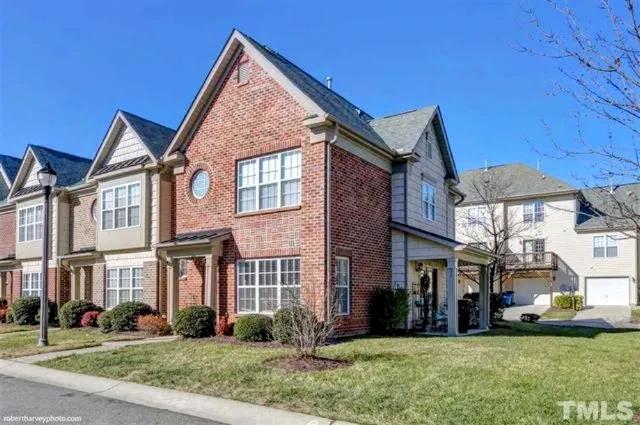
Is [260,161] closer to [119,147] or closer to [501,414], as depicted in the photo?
[119,147]

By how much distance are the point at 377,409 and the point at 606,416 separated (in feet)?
9.64

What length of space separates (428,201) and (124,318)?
11.9 meters

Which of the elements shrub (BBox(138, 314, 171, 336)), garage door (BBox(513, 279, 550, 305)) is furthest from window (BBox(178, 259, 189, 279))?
garage door (BBox(513, 279, 550, 305))

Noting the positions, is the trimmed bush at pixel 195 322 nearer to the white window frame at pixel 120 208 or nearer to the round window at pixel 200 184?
the round window at pixel 200 184

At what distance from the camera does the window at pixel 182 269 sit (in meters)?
18.4

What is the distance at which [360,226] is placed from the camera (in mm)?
16375

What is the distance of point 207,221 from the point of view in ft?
58.3

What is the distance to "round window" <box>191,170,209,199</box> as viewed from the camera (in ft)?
59.3

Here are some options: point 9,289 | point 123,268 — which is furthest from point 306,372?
point 9,289

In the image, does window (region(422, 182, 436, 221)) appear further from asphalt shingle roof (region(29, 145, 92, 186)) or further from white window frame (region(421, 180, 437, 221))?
asphalt shingle roof (region(29, 145, 92, 186))

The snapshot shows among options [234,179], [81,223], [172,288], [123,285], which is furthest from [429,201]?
[81,223]

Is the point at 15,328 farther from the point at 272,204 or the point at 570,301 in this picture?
the point at 570,301

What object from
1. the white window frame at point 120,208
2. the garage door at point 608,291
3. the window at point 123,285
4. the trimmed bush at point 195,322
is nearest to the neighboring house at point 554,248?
the garage door at point 608,291

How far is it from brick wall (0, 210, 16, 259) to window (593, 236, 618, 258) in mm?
37323
